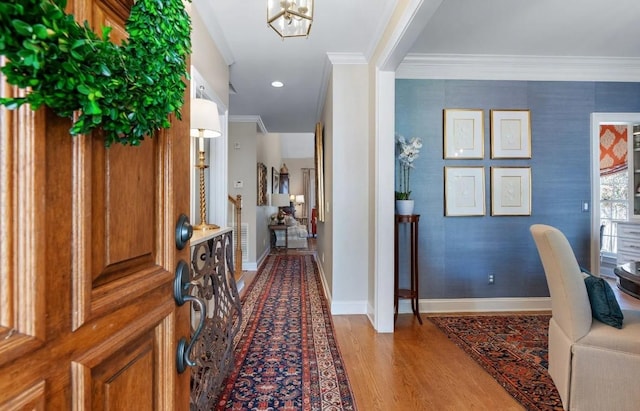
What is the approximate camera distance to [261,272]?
543 centimetres

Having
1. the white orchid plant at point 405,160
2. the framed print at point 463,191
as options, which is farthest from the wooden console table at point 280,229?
the framed print at point 463,191

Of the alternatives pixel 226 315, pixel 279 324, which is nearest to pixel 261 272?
pixel 279 324

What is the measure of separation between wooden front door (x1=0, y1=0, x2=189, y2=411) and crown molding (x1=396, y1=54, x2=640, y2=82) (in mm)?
3368

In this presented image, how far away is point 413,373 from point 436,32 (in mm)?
2875

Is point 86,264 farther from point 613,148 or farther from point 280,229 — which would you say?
point 280,229

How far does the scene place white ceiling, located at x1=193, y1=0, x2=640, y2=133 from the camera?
2.55 meters

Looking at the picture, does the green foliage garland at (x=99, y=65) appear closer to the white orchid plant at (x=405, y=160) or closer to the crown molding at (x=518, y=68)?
the white orchid plant at (x=405, y=160)

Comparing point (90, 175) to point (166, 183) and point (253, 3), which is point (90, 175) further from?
point (253, 3)

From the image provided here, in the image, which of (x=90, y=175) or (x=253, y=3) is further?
(x=253, y=3)

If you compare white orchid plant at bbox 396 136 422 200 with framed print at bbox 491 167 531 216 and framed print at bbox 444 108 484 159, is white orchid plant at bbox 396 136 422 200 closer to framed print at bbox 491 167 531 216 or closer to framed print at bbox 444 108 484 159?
framed print at bbox 444 108 484 159

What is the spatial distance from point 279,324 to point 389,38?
2.65 meters

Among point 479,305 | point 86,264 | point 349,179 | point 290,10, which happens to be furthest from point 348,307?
point 86,264

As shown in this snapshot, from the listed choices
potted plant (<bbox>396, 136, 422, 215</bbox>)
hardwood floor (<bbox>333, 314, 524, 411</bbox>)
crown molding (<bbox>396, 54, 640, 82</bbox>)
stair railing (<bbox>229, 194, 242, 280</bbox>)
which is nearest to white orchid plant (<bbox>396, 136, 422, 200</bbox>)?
potted plant (<bbox>396, 136, 422, 215</bbox>)

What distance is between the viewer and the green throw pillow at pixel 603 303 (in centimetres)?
173
